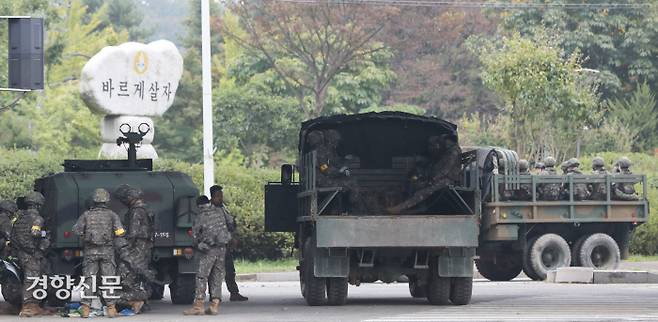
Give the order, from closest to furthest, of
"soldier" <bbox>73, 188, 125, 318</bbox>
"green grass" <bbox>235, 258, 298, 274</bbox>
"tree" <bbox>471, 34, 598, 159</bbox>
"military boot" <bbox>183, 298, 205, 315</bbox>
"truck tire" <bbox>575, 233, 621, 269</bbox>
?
"soldier" <bbox>73, 188, 125, 318</bbox> < "military boot" <bbox>183, 298, 205, 315</bbox> < "truck tire" <bbox>575, 233, 621, 269</bbox> < "green grass" <bbox>235, 258, 298, 274</bbox> < "tree" <bbox>471, 34, 598, 159</bbox>

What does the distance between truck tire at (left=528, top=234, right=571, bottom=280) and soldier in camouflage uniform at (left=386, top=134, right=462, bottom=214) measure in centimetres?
598

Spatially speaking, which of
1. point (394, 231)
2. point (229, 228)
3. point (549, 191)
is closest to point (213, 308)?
point (229, 228)

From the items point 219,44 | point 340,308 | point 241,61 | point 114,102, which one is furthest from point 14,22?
point 219,44

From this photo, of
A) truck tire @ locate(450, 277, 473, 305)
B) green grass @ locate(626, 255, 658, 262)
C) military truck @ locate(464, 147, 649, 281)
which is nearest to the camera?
truck tire @ locate(450, 277, 473, 305)

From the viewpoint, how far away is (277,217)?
77.8 ft

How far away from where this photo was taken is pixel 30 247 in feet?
66.0

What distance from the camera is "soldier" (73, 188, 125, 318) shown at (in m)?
19.6

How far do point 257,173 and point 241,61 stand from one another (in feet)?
92.9

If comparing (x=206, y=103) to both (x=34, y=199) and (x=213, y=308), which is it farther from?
(x=213, y=308)

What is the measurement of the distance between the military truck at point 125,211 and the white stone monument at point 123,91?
1435cm

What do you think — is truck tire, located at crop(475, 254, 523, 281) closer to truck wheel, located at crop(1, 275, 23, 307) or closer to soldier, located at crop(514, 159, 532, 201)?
soldier, located at crop(514, 159, 532, 201)

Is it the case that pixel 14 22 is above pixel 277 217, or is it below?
above

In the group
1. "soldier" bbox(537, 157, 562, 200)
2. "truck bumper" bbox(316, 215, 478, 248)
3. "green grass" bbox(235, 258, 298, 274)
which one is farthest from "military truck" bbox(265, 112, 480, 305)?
"green grass" bbox(235, 258, 298, 274)

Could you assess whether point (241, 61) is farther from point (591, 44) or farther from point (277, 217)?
point (277, 217)
